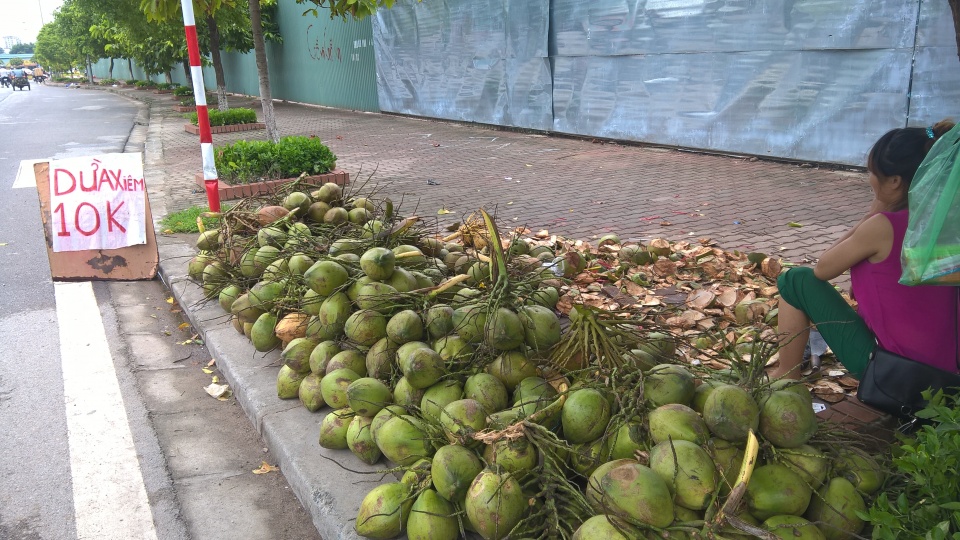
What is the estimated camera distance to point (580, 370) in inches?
91.3

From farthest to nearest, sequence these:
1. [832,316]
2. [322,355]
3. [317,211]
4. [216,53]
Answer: [216,53] → [317,211] → [322,355] → [832,316]

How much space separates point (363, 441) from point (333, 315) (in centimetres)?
69

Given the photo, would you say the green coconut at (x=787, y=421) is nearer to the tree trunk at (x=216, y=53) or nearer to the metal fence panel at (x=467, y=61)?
the metal fence panel at (x=467, y=61)

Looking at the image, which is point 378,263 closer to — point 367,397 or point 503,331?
point 367,397

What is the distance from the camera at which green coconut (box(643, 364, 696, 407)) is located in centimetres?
214

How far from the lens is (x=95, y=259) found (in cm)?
501

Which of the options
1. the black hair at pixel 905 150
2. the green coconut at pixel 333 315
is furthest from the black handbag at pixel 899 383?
the green coconut at pixel 333 315

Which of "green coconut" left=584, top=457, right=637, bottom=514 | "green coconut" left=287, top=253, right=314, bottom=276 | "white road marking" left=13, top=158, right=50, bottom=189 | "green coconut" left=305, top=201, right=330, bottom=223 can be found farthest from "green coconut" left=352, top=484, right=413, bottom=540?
"white road marking" left=13, top=158, right=50, bottom=189

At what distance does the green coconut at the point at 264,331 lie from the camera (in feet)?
12.0

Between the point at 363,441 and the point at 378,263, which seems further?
the point at 378,263

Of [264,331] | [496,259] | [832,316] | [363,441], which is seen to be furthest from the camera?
[264,331]

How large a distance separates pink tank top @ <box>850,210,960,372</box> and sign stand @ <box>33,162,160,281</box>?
4.53 metres

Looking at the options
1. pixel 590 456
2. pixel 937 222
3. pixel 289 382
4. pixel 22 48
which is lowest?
pixel 289 382

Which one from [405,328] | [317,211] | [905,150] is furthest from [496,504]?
[317,211]
